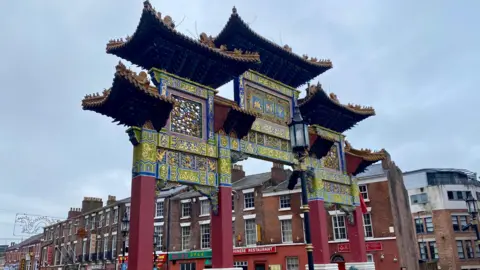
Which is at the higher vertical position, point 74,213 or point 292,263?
point 74,213

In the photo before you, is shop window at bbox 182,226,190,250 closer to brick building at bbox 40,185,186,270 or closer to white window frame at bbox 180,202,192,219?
white window frame at bbox 180,202,192,219

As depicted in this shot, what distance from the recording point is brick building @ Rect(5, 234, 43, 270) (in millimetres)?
53956

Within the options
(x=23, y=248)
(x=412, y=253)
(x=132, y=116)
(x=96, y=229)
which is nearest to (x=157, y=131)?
(x=132, y=116)

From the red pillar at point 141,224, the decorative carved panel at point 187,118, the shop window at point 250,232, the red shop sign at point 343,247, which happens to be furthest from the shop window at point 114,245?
the red pillar at point 141,224

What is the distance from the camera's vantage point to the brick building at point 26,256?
54.0 meters

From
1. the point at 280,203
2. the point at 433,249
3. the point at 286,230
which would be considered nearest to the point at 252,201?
the point at 280,203

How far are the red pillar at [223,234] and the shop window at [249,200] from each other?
19584mm

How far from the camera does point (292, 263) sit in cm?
2942

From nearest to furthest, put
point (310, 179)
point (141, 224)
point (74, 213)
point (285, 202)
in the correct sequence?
point (141, 224), point (310, 179), point (285, 202), point (74, 213)

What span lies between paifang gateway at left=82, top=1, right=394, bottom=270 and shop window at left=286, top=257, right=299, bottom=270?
11.9 metres

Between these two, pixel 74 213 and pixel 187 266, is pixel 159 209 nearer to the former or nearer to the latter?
pixel 187 266

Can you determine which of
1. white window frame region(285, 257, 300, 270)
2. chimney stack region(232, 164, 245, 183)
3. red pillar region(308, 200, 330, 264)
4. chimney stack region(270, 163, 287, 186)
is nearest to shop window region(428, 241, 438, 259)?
chimney stack region(270, 163, 287, 186)

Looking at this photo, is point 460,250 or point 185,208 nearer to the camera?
point 185,208

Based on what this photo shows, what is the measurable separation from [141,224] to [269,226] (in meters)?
21.5
